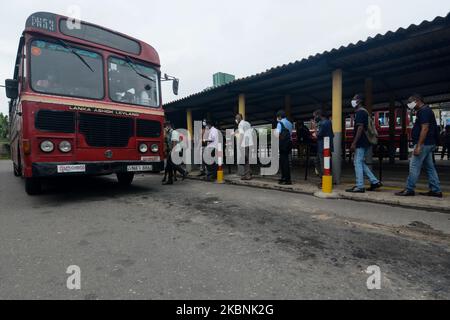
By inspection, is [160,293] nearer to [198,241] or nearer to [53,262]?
[198,241]

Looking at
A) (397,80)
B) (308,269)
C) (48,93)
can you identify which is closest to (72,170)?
(48,93)

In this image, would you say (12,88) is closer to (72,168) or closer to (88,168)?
(72,168)

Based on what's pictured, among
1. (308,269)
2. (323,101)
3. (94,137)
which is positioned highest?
(323,101)

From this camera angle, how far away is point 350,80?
30.8ft

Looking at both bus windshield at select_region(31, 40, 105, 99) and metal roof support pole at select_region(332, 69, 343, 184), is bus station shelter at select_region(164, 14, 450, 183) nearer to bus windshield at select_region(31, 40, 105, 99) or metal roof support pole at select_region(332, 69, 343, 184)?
metal roof support pole at select_region(332, 69, 343, 184)

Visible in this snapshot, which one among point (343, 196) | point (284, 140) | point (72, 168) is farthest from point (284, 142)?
point (72, 168)

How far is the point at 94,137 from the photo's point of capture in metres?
4.89

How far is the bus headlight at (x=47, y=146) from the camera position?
14.4 feet

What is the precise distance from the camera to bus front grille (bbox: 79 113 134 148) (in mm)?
4804

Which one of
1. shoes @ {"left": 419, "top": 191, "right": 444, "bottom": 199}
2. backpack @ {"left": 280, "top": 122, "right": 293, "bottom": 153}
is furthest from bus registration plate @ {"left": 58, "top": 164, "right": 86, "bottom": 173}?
shoes @ {"left": 419, "top": 191, "right": 444, "bottom": 199}

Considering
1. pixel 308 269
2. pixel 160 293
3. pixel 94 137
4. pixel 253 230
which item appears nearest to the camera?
pixel 160 293

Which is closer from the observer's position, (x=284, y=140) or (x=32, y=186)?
(x=32, y=186)

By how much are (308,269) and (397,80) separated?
400 inches

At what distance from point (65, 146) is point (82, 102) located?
33.7 inches
